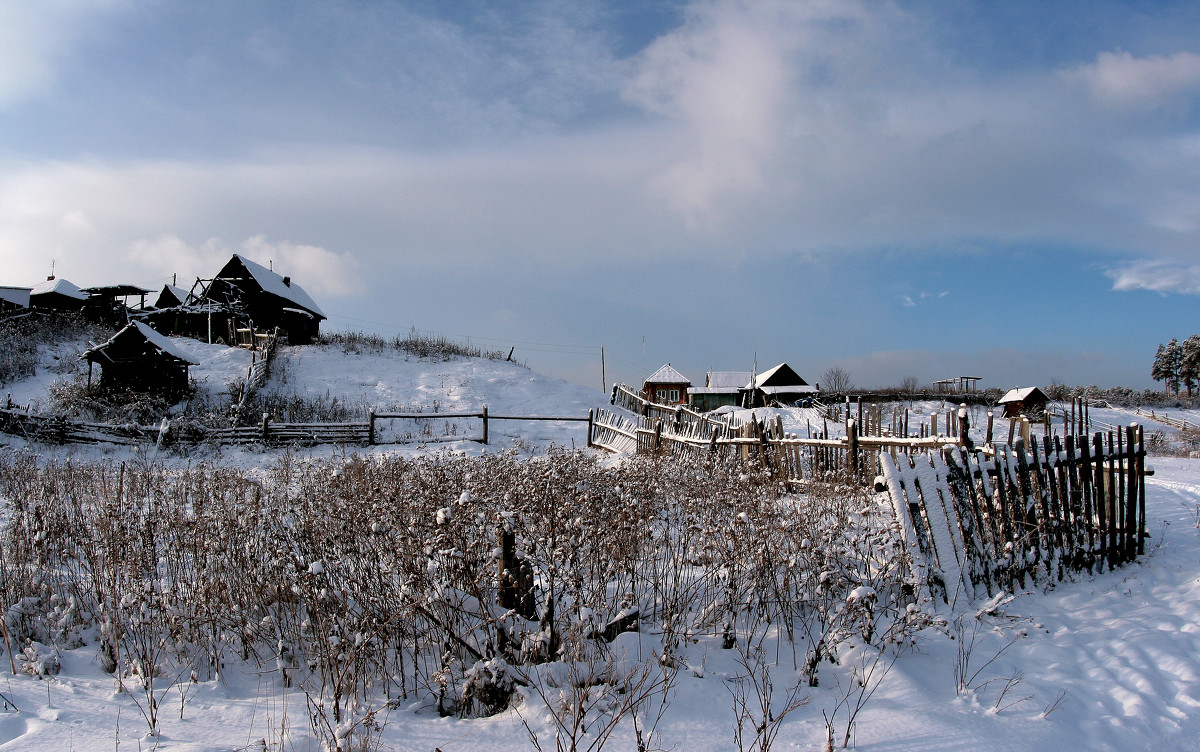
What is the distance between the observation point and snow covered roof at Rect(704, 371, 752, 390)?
51778mm

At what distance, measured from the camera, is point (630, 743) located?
9.66 feet

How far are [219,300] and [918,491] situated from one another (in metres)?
35.7

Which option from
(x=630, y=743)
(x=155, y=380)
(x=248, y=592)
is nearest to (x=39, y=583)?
(x=248, y=592)

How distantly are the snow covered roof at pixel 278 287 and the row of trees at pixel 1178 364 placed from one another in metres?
75.6

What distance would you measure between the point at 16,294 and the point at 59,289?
366 centimetres

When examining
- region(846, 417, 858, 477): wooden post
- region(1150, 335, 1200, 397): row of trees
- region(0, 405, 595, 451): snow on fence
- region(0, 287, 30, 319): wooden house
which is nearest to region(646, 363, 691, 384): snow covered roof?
region(0, 405, 595, 451): snow on fence

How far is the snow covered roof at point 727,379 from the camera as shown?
170ft

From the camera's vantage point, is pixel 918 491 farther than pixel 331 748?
Yes

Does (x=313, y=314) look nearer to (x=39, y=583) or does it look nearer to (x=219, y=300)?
(x=219, y=300)

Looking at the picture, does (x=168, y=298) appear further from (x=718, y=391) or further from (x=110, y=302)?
(x=718, y=391)

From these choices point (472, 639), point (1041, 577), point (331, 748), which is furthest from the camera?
point (1041, 577)

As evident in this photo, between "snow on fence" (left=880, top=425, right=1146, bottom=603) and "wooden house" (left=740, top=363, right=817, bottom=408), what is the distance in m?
41.5

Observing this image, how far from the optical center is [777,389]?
1889 inches

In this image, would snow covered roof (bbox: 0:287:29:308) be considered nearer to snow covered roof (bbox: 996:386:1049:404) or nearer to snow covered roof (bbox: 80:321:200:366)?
snow covered roof (bbox: 80:321:200:366)
